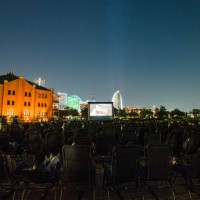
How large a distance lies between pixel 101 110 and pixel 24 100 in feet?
136

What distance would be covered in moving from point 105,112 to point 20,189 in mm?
32554

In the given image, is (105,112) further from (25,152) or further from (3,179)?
(3,179)

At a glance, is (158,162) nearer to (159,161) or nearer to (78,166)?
(159,161)

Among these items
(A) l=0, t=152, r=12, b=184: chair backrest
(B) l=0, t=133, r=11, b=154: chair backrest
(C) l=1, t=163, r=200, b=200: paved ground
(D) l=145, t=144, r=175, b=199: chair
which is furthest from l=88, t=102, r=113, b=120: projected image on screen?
(A) l=0, t=152, r=12, b=184: chair backrest

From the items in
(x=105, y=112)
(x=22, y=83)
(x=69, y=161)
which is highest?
(x=22, y=83)

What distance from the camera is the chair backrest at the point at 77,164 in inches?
196

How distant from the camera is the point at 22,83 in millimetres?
75062

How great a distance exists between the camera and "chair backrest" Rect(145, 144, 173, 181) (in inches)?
207

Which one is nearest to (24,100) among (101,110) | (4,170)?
(101,110)

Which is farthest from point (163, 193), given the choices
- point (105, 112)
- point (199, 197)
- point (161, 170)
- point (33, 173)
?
point (105, 112)

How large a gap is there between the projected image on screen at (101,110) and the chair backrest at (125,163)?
33.5 m

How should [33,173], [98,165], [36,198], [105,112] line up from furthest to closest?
[105,112]
[98,165]
[36,198]
[33,173]

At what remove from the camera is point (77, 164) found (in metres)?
5.00

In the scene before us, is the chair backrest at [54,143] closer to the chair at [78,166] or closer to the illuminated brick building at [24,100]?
the chair at [78,166]
